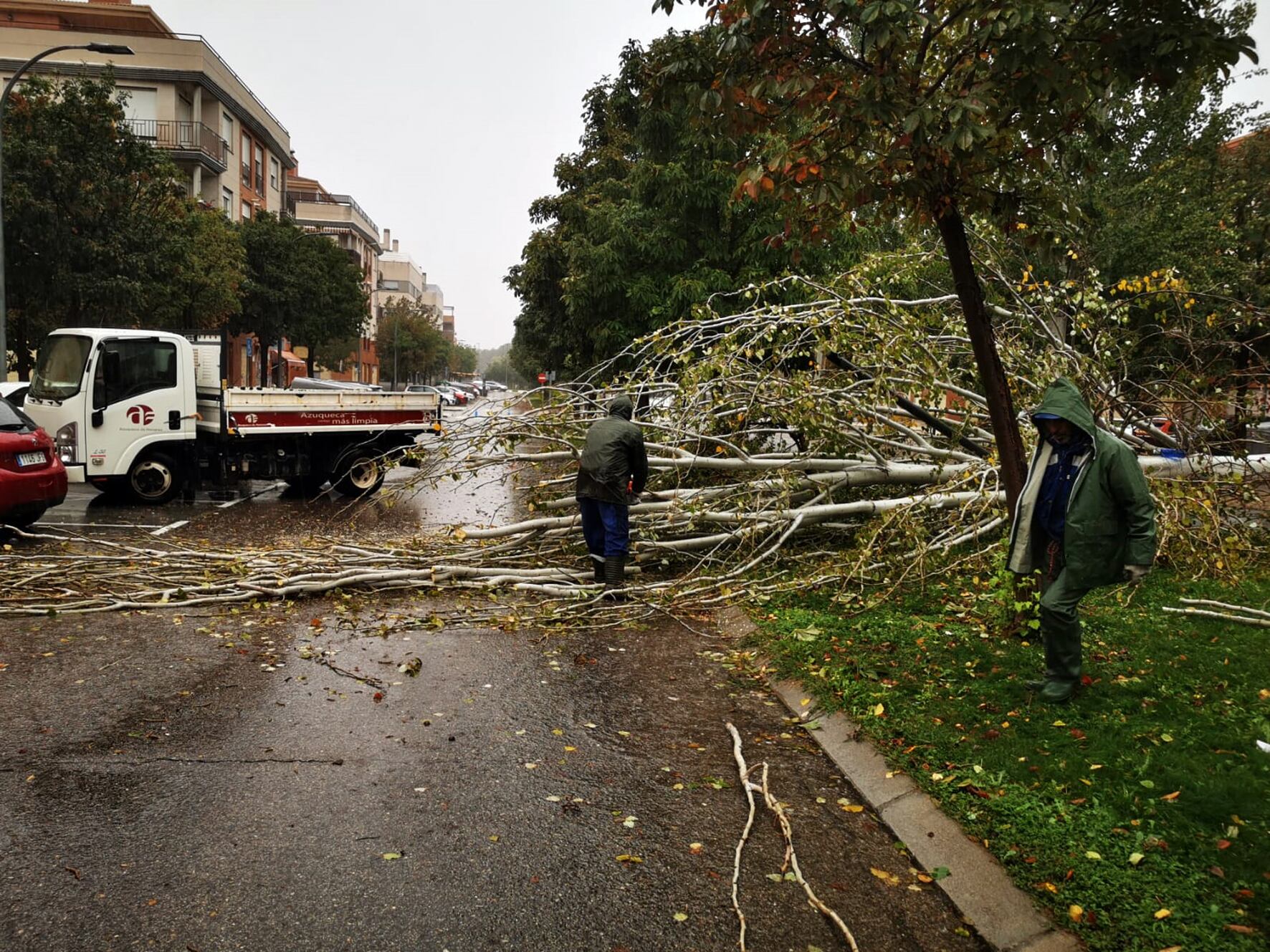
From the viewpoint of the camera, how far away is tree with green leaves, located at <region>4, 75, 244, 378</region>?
72.0ft

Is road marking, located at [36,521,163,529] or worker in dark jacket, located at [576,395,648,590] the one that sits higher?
worker in dark jacket, located at [576,395,648,590]

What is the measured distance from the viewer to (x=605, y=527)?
312 inches

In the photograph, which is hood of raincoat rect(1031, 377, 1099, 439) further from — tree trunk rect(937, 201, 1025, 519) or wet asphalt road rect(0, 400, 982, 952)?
wet asphalt road rect(0, 400, 982, 952)

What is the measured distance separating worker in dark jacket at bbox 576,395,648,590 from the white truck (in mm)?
4911

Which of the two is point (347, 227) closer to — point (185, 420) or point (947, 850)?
point (185, 420)

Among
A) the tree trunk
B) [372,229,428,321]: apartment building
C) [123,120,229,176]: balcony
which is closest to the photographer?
the tree trunk

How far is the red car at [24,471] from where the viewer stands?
966 cm

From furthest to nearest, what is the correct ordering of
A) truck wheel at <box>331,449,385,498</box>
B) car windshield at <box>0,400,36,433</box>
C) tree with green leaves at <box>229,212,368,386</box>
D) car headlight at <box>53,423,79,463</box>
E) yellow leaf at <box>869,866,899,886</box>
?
tree with green leaves at <box>229,212,368,386</box>, truck wheel at <box>331,449,385,498</box>, car headlight at <box>53,423,79,463</box>, car windshield at <box>0,400,36,433</box>, yellow leaf at <box>869,866,899,886</box>

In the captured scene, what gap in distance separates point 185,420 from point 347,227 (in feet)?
243

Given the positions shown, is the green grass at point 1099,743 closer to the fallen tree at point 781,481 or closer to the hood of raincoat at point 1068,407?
the fallen tree at point 781,481

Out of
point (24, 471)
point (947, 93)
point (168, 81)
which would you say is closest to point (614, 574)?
point (947, 93)

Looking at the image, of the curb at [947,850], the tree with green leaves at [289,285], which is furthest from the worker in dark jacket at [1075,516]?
the tree with green leaves at [289,285]

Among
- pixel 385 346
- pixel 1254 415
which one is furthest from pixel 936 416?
pixel 385 346

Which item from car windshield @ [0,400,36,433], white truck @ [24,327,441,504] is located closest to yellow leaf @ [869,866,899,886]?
white truck @ [24,327,441,504]
